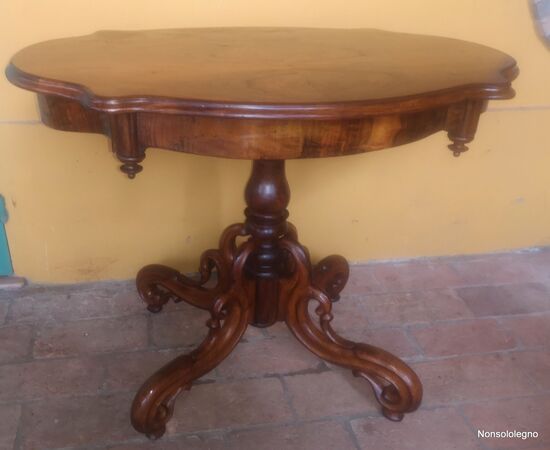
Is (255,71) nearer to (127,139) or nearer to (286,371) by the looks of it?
(127,139)

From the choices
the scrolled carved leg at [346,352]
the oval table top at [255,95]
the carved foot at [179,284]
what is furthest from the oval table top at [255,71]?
the carved foot at [179,284]

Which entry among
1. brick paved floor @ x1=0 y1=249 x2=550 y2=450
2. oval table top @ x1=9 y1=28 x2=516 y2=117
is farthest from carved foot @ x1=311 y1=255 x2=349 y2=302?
oval table top @ x1=9 y1=28 x2=516 y2=117

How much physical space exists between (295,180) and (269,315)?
444mm

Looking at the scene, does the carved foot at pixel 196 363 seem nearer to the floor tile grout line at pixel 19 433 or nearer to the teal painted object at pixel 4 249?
the floor tile grout line at pixel 19 433

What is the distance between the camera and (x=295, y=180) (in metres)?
1.63

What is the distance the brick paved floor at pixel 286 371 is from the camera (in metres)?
1.19

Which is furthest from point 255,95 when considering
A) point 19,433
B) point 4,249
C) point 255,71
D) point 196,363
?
point 4,249

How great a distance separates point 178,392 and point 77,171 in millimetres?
668

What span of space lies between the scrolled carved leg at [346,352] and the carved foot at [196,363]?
0.37 ft

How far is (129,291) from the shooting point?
64.6 inches

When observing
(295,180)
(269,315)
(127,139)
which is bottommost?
(269,315)

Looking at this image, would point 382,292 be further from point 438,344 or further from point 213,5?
point 213,5

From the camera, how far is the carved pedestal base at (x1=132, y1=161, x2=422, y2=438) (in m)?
1.17

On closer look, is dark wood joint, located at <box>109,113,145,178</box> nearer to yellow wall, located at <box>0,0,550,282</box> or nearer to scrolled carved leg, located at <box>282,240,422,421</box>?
scrolled carved leg, located at <box>282,240,422,421</box>
